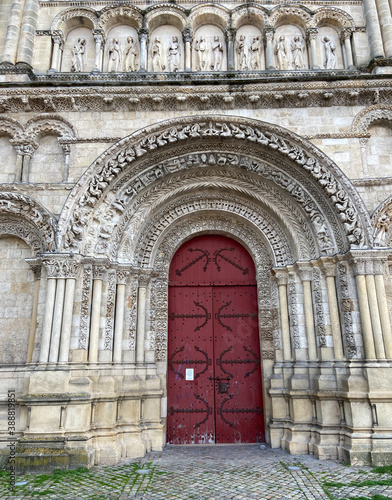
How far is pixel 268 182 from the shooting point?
793cm

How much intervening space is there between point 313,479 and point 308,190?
4.88 metres

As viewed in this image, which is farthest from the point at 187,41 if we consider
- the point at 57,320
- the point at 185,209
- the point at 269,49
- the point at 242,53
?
the point at 57,320

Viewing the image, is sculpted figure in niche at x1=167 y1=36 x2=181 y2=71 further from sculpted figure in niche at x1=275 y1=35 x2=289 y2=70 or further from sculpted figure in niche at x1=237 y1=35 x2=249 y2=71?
sculpted figure in niche at x1=275 y1=35 x2=289 y2=70

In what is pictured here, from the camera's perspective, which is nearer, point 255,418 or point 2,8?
point 255,418

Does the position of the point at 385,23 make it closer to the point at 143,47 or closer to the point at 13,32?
the point at 143,47

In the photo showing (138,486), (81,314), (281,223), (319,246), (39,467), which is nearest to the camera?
(138,486)

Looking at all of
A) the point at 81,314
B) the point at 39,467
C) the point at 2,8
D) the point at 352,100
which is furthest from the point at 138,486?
the point at 2,8

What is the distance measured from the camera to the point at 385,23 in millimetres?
8328

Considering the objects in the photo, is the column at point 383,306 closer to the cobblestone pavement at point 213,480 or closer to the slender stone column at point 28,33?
the cobblestone pavement at point 213,480

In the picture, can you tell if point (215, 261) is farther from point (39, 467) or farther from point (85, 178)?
point (39, 467)

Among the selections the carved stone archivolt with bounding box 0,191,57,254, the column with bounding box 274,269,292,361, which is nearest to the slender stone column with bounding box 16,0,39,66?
the carved stone archivolt with bounding box 0,191,57,254

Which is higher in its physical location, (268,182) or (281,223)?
(268,182)

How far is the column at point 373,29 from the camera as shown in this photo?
8133 mm

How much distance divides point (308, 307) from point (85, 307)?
4089 mm
